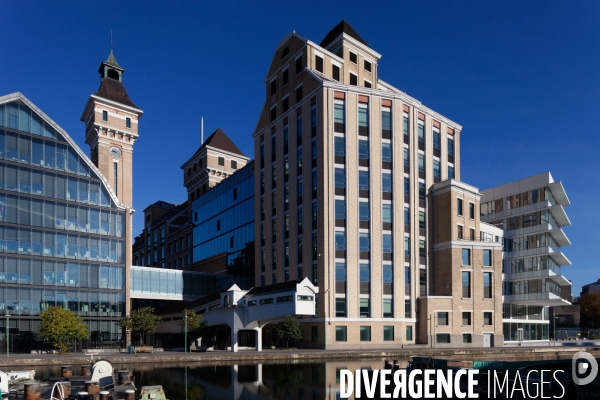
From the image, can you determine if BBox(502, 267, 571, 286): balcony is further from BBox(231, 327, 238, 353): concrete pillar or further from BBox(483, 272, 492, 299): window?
BBox(231, 327, 238, 353): concrete pillar

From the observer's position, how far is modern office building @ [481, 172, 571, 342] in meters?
86.1

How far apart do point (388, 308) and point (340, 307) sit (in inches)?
255

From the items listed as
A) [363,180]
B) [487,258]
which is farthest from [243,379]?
[487,258]

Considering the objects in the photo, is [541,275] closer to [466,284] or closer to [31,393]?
[466,284]

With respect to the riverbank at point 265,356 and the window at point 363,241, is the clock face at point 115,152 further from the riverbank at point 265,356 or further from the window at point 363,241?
the window at point 363,241

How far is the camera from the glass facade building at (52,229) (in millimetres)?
63375

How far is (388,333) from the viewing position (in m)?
68.2

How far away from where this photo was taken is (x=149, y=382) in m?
34.8

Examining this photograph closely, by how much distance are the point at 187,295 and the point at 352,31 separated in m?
45.2

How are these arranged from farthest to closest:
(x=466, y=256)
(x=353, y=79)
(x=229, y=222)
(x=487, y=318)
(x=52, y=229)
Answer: (x=229, y=222)
(x=353, y=79)
(x=487, y=318)
(x=466, y=256)
(x=52, y=229)

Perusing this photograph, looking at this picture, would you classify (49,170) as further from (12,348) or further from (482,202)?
(482,202)

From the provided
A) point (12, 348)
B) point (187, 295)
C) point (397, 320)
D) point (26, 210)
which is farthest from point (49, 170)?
point (397, 320)

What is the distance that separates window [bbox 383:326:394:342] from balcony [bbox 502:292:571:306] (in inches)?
1085

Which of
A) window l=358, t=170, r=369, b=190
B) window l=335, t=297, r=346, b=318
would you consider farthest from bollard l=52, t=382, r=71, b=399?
window l=358, t=170, r=369, b=190
